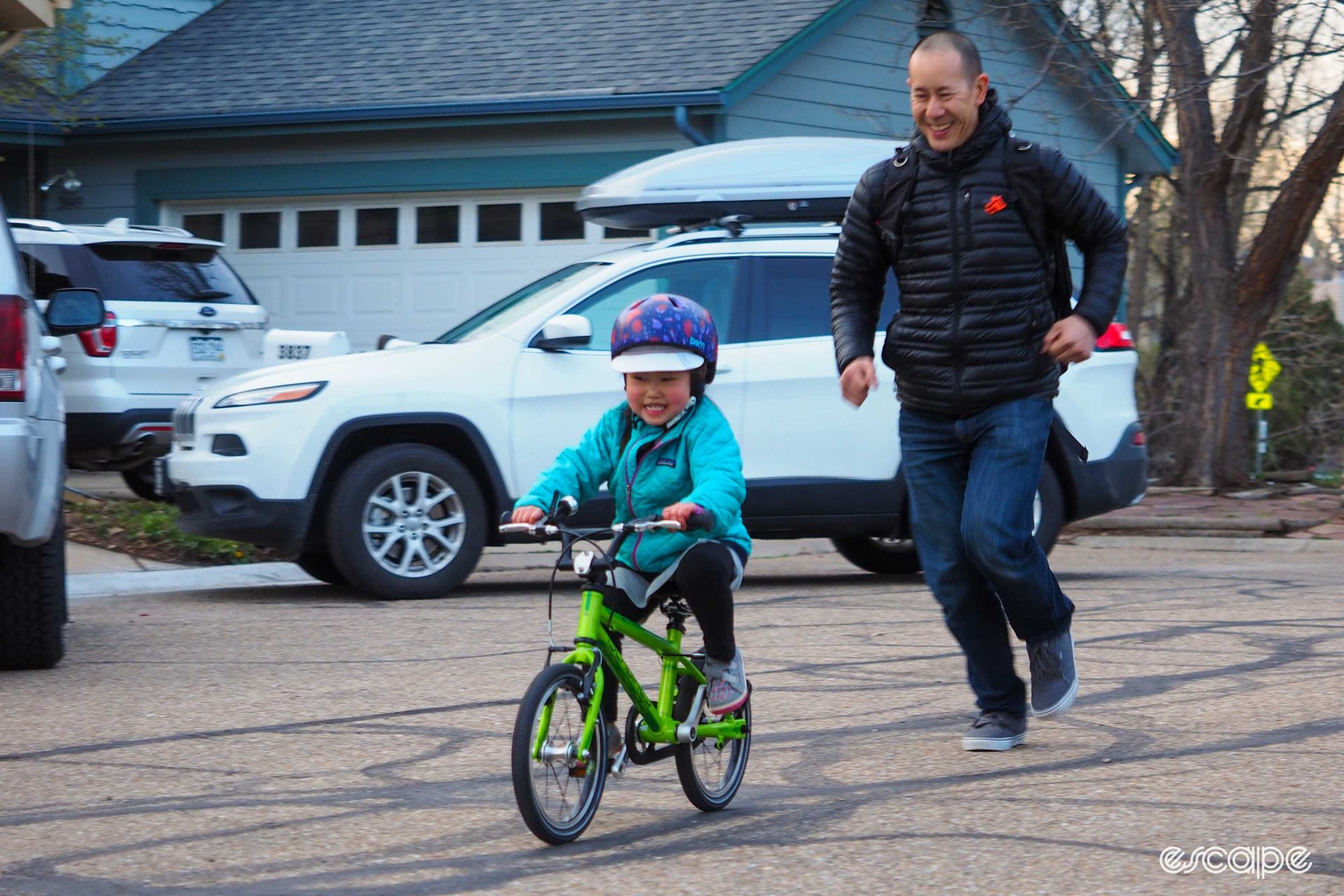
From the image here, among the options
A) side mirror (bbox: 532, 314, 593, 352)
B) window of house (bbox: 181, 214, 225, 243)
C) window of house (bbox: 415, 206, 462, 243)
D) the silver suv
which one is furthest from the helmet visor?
window of house (bbox: 181, 214, 225, 243)

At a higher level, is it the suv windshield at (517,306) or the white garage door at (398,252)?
the white garage door at (398,252)

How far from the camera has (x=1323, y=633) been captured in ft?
24.1

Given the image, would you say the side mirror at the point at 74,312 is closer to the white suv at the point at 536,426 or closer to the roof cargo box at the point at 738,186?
the white suv at the point at 536,426

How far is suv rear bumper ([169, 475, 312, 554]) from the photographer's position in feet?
28.2

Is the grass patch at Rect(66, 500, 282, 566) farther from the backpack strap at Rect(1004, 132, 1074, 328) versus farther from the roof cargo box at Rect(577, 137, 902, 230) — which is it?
the backpack strap at Rect(1004, 132, 1074, 328)

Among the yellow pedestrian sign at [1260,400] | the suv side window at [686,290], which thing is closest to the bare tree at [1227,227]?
the yellow pedestrian sign at [1260,400]

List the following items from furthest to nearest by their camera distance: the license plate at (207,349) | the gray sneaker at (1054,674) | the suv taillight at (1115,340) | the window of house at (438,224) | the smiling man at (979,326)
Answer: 1. the window of house at (438,224)
2. the license plate at (207,349)
3. the suv taillight at (1115,340)
4. the gray sneaker at (1054,674)
5. the smiling man at (979,326)

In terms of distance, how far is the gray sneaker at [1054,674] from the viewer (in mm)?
5098

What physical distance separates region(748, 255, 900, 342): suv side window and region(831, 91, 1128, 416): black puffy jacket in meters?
4.29

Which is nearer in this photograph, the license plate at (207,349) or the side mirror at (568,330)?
the side mirror at (568,330)

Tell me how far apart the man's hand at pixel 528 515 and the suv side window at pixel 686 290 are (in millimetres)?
5232

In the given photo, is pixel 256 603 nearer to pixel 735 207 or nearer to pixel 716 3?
pixel 735 207

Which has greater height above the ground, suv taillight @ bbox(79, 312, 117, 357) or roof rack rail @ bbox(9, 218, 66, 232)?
roof rack rail @ bbox(9, 218, 66, 232)

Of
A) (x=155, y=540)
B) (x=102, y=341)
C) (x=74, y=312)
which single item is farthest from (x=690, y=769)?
(x=102, y=341)
